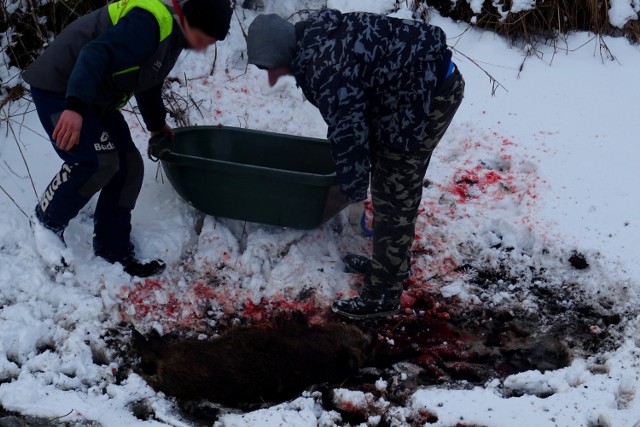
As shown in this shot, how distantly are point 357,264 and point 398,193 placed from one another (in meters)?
0.70

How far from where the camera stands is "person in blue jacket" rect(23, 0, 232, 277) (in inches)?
111

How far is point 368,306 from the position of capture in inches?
134

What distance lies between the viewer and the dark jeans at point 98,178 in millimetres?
3066

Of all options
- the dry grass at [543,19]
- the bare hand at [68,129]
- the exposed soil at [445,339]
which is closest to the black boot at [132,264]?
the exposed soil at [445,339]

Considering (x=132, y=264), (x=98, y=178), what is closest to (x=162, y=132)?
(x=98, y=178)

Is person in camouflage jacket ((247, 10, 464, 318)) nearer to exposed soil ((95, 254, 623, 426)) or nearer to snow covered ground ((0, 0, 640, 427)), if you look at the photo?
exposed soil ((95, 254, 623, 426))

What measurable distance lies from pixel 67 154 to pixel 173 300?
919 millimetres

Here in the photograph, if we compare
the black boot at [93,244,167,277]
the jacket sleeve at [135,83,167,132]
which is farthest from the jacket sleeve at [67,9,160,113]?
the black boot at [93,244,167,277]

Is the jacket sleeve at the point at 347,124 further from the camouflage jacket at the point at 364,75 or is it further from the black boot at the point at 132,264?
the black boot at the point at 132,264

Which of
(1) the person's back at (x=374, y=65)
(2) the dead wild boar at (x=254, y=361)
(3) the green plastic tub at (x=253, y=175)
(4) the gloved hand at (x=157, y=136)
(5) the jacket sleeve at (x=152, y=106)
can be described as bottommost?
(2) the dead wild boar at (x=254, y=361)

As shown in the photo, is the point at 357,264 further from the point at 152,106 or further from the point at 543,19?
the point at 543,19

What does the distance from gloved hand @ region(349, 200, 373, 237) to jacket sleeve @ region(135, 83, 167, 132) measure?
3.83ft

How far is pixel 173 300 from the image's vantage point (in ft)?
11.4

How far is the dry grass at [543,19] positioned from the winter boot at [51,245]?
3.39 meters
